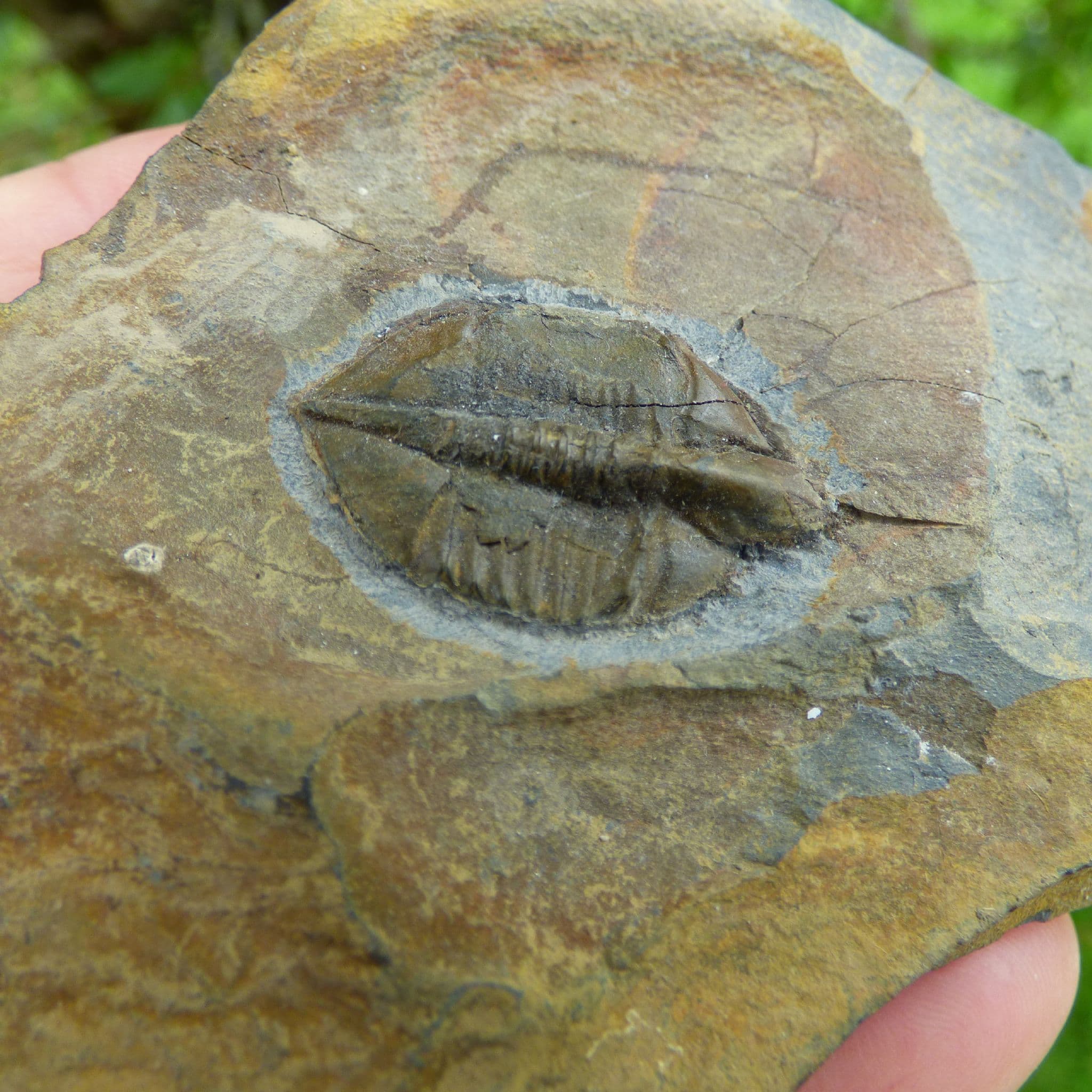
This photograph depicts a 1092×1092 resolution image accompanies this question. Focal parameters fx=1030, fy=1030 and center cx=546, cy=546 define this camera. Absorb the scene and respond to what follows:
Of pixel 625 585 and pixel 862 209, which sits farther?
pixel 862 209

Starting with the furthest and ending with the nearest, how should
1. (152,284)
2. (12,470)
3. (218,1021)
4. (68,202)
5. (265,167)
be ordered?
(68,202)
(265,167)
(152,284)
(12,470)
(218,1021)

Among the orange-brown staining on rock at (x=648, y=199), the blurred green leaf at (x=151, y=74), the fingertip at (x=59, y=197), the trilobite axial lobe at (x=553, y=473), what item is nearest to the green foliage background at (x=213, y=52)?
the blurred green leaf at (x=151, y=74)

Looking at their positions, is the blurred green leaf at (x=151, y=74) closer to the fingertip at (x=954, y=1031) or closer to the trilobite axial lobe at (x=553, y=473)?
the trilobite axial lobe at (x=553, y=473)

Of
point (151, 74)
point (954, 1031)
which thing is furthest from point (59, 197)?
point (954, 1031)

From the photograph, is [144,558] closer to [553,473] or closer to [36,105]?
[553,473]

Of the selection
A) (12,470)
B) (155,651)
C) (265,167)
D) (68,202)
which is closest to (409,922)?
(155,651)

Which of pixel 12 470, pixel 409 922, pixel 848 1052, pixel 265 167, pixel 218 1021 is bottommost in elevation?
pixel 848 1052

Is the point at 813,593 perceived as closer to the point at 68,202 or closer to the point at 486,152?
the point at 486,152
